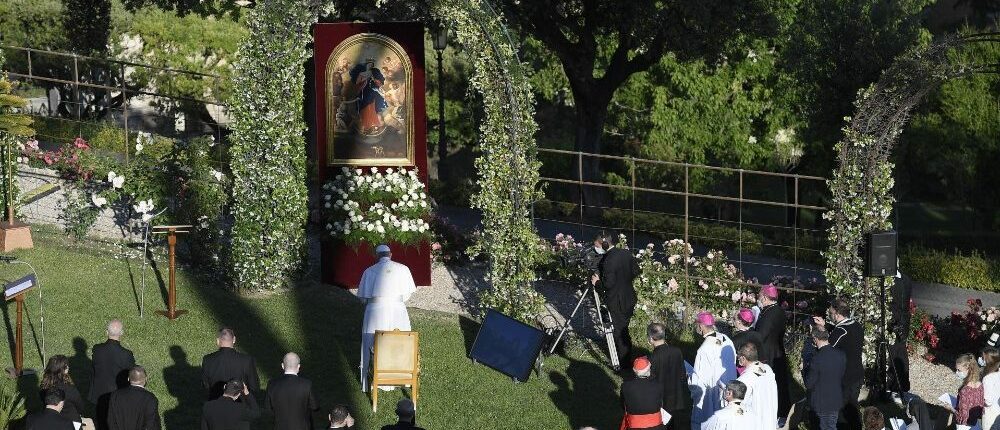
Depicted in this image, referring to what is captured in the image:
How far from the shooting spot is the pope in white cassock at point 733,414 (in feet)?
46.3

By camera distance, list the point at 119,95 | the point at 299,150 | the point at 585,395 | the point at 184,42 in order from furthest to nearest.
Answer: the point at 184,42 < the point at 119,95 < the point at 299,150 < the point at 585,395

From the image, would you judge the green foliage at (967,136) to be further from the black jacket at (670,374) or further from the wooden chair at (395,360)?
the wooden chair at (395,360)

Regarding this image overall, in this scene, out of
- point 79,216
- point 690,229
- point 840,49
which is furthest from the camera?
point 840,49

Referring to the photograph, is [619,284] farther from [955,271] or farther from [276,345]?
[955,271]

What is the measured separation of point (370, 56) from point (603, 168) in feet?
63.9

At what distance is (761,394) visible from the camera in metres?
15.4

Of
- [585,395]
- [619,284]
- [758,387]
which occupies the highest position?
[619,284]

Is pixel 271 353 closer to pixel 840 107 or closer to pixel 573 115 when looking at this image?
pixel 840 107

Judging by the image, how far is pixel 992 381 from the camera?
51.3 ft

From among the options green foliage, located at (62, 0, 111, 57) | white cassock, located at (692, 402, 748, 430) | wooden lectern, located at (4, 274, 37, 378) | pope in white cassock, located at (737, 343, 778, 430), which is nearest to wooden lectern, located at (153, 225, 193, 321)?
wooden lectern, located at (4, 274, 37, 378)

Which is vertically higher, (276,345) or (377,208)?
(377,208)

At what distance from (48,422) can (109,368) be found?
2.37 m

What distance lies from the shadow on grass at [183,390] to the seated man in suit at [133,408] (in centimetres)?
223

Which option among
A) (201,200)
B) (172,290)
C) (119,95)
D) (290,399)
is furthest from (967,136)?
(290,399)
